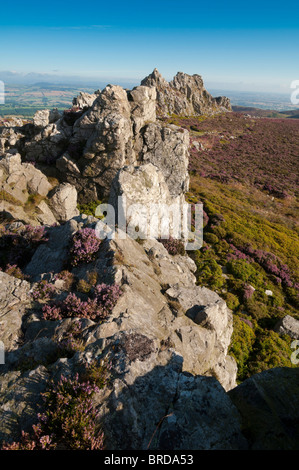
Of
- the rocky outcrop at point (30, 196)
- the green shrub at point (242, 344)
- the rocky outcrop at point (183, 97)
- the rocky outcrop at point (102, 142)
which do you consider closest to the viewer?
the green shrub at point (242, 344)

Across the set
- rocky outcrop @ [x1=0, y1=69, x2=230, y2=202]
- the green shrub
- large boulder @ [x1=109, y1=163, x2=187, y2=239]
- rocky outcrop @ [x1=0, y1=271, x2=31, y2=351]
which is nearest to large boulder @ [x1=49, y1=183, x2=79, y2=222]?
rocky outcrop @ [x1=0, y1=69, x2=230, y2=202]

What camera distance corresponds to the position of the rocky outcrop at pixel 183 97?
119 m

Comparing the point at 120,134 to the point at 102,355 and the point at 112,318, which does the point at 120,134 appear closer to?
the point at 112,318

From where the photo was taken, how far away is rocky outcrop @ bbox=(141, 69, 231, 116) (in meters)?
119

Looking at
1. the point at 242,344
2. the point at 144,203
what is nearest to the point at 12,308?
the point at 144,203

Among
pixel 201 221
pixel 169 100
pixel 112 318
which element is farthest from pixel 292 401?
pixel 169 100

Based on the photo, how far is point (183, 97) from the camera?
428 feet

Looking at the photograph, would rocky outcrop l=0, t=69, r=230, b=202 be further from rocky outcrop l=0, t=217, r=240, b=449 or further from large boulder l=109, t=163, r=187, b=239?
rocky outcrop l=0, t=217, r=240, b=449

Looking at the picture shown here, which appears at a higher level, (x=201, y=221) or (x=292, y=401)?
(x=292, y=401)

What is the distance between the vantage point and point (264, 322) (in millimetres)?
20547

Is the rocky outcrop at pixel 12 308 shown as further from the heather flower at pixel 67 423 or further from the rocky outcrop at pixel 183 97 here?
the rocky outcrop at pixel 183 97

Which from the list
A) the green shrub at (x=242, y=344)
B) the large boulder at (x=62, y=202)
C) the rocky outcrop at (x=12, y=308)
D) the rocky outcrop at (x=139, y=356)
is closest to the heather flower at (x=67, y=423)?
the rocky outcrop at (x=139, y=356)

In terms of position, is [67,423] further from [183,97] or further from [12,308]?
[183,97]
